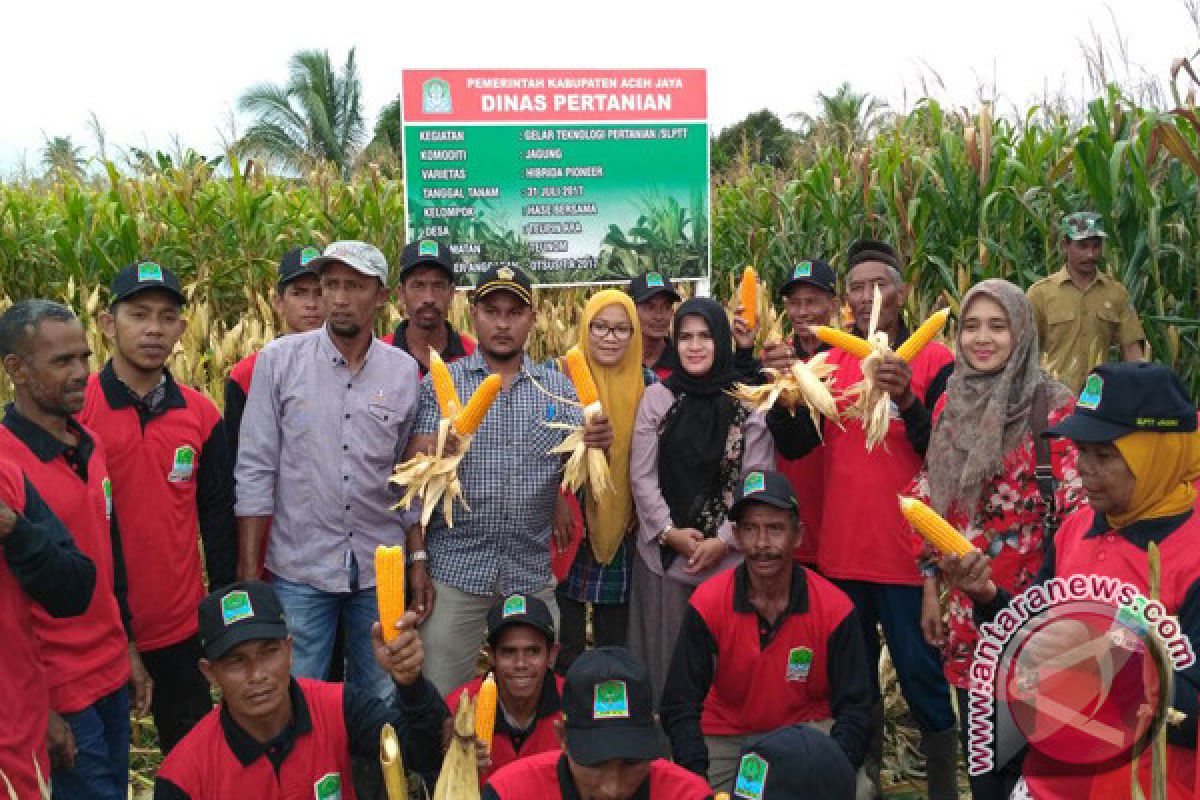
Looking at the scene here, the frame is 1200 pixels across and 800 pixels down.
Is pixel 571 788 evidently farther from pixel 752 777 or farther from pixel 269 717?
pixel 269 717

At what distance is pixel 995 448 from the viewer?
3564 millimetres

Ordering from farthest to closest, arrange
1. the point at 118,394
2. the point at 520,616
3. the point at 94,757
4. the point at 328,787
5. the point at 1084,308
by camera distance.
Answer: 1. the point at 1084,308
2. the point at 118,394
3. the point at 520,616
4. the point at 94,757
5. the point at 328,787

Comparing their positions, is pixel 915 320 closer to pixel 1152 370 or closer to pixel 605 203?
pixel 605 203

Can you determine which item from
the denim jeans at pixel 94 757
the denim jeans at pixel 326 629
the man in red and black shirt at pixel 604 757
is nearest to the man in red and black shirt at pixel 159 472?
the denim jeans at pixel 326 629

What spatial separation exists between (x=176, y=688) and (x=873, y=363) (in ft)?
8.87

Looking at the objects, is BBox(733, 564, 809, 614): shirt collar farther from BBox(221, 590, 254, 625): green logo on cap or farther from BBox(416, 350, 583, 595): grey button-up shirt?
BBox(221, 590, 254, 625): green logo on cap

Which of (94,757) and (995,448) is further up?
(995,448)

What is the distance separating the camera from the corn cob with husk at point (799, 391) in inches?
160

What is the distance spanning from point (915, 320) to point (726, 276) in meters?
4.11

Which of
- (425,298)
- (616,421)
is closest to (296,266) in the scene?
(425,298)

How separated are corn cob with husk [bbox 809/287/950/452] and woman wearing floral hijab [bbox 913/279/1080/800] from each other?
0.27 m

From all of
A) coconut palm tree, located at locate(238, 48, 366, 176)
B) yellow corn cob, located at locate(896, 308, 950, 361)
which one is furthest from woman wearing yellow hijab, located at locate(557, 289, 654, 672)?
coconut palm tree, located at locate(238, 48, 366, 176)

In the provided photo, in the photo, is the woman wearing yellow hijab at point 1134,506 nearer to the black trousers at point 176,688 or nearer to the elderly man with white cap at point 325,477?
the elderly man with white cap at point 325,477

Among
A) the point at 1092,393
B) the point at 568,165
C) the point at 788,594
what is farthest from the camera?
the point at 568,165
